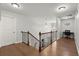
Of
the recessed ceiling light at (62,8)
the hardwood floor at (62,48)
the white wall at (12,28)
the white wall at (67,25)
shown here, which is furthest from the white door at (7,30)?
the white wall at (67,25)

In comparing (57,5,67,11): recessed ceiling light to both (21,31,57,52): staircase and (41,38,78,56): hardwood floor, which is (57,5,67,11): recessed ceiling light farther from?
(41,38,78,56): hardwood floor

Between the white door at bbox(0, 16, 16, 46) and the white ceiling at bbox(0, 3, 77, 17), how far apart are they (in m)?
0.23

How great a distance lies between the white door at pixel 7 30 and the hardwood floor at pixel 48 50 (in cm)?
13

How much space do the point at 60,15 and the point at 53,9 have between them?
21cm

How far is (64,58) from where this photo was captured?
1783 mm

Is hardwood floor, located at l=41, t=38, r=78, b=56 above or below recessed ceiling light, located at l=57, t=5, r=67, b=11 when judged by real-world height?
below

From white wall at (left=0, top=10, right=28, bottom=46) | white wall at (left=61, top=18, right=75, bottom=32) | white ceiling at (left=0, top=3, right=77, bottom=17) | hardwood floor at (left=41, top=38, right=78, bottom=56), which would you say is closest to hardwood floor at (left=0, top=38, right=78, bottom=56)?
hardwood floor at (left=41, top=38, right=78, bottom=56)

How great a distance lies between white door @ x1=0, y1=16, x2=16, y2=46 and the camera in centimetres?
180

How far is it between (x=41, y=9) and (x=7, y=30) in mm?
874

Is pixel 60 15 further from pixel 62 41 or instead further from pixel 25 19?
pixel 25 19

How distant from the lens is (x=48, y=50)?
197cm

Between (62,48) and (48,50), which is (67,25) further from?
(48,50)

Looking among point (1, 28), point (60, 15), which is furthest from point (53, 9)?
point (1, 28)

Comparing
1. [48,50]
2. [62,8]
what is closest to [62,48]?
[48,50]
